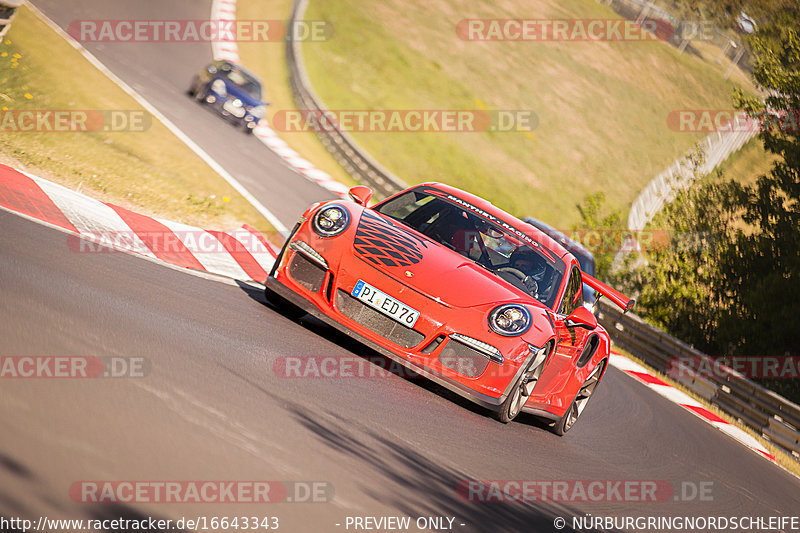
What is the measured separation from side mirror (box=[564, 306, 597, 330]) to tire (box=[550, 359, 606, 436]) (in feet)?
2.47

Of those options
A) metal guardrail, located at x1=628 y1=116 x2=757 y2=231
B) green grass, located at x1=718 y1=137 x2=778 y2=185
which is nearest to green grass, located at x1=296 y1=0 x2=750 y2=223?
metal guardrail, located at x1=628 y1=116 x2=757 y2=231

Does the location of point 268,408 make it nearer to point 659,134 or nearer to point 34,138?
point 34,138

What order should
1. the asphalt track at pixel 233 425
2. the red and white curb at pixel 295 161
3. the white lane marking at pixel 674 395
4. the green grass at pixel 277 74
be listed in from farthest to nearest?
the green grass at pixel 277 74 < the red and white curb at pixel 295 161 < the white lane marking at pixel 674 395 < the asphalt track at pixel 233 425

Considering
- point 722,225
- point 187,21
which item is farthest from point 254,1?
point 722,225

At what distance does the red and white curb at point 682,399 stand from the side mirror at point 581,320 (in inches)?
228

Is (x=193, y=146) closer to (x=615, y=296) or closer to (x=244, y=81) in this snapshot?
(x=244, y=81)

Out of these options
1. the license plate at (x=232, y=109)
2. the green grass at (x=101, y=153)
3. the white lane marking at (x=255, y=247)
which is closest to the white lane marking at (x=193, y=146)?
the green grass at (x=101, y=153)

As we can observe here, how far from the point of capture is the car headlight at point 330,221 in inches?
253

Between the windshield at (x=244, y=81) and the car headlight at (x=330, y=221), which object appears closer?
the car headlight at (x=330, y=221)

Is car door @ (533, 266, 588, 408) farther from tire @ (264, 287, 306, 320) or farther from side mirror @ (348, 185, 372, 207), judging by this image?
tire @ (264, 287, 306, 320)

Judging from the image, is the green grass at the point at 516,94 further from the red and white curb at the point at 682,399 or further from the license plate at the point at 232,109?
the red and white curb at the point at 682,399

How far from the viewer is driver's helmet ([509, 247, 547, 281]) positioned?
23.1 ft

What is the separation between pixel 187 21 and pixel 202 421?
24.5 meters

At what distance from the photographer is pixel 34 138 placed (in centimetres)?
975
